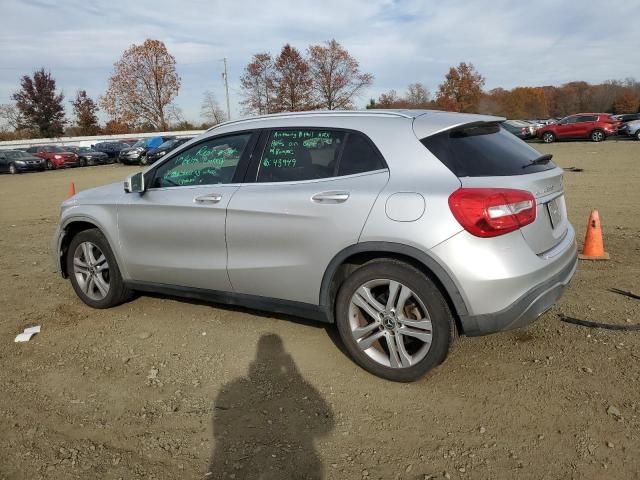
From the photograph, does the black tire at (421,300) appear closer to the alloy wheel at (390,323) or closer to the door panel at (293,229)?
the alloy wheel at (390,323)

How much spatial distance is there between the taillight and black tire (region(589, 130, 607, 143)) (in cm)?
3131

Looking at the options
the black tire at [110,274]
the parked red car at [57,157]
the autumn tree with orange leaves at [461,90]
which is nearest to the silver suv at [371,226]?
the black tire at [110,274]

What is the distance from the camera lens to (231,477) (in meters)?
2.61

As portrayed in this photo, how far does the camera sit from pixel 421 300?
10.4 feet

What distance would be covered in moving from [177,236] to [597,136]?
3161cm

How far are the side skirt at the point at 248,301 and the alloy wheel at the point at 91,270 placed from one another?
326 mm

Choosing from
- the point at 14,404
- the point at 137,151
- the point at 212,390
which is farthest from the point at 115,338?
the point at 137,151

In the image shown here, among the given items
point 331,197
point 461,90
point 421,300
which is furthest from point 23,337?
point 461,90

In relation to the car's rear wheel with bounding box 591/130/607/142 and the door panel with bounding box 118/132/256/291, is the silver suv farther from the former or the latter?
the car's rear wheel with bounding box 591/130/607/142

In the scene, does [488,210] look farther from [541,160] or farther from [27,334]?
[27,334]

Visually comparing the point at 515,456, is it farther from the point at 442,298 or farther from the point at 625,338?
the point at 625,338

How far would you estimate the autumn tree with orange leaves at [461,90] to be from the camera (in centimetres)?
6681

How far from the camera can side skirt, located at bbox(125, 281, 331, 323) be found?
3.66 meters

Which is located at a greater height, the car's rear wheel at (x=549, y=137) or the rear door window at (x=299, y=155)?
the rear door window at (x=299, y=155)
